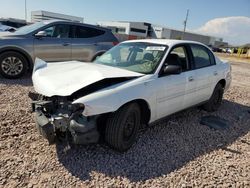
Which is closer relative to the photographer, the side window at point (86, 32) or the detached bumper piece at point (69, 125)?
the detached bumper piece at point (69, 125)

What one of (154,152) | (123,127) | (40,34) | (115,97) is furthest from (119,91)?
(40,34)

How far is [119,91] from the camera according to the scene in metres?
3.10

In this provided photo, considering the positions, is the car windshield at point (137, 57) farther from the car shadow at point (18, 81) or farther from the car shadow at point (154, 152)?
the car shadow at point (18, 81)

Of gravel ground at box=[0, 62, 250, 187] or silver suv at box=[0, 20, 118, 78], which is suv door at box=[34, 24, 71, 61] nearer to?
silver suv at box=[0, 20, 118, 78]

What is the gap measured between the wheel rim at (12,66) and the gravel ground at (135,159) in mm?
2626

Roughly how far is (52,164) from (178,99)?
2225 millimetres

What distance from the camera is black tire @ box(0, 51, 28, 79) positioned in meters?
6.69

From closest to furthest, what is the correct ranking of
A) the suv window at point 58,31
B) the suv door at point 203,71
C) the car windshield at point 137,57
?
the car windshield at point 137,57 < the suv door at point 203,71 < the suv window at point 58,31

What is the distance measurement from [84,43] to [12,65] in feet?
7.33

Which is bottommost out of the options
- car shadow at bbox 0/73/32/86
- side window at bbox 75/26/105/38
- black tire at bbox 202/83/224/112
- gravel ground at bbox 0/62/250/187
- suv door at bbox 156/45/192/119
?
car shadow at bbox 0/73/32/86

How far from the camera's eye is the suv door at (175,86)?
12.3 feet

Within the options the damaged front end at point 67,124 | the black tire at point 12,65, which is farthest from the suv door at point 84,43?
the damaged front end at point 67,124

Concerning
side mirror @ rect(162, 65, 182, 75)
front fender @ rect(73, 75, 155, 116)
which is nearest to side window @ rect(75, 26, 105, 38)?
side mirror @ rect(162, 65, 182, 75)

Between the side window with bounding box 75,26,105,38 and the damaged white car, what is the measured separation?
11.4ft
